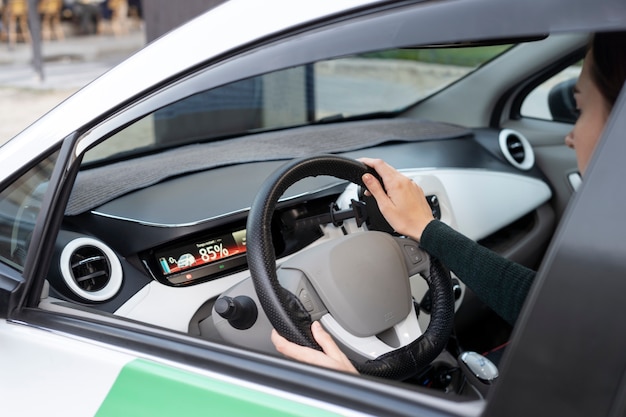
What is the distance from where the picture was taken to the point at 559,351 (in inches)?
34.7

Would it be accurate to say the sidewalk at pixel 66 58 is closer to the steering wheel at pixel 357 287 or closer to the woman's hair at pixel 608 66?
the steering wheel at pixel 357 287

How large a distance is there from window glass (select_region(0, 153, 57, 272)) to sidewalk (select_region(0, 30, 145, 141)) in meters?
5.09

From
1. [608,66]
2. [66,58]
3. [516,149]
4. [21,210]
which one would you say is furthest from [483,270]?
[66,58]

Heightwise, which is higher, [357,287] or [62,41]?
[357,287]

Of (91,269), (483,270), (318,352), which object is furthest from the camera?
(91,269)

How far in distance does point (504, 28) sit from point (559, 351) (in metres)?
0.40

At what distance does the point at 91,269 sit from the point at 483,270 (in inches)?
33.7

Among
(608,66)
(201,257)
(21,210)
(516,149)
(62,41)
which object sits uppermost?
(608,66)

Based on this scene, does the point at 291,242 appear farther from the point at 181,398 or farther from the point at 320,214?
the point at 181,398

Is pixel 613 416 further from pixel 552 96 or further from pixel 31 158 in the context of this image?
pixel 552 96

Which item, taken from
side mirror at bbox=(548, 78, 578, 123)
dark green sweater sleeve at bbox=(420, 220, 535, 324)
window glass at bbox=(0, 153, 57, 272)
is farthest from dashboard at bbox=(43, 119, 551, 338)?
side mirror at bbox=(548, 78, 578, 123)

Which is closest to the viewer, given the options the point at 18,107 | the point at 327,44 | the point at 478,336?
the point at 327,44

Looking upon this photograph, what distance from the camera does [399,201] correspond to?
163 cm

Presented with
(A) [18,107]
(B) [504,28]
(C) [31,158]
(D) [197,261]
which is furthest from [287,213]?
(A) [18,107]
